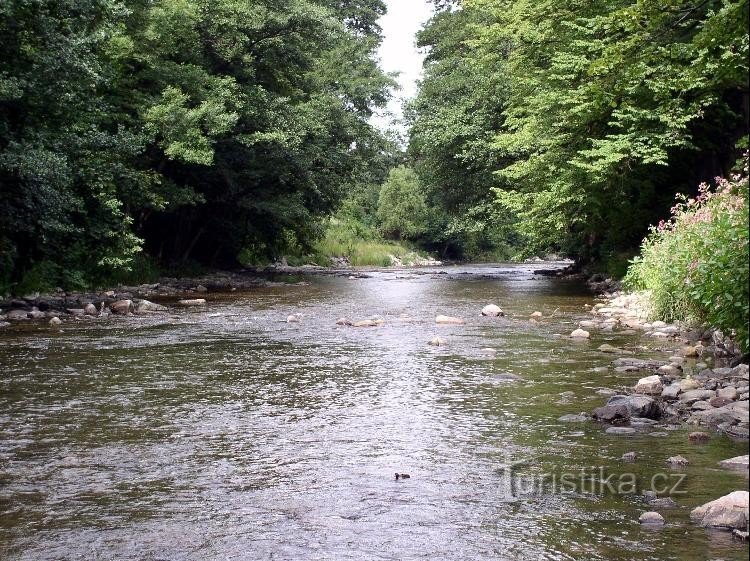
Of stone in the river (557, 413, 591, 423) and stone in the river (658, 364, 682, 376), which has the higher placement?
stone in the river (658, 364, 682, 376)

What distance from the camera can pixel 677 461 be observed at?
6551mm

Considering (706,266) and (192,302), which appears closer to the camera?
(706,266)

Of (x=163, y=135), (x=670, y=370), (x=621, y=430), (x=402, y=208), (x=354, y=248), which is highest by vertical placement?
(x=163, y=135)

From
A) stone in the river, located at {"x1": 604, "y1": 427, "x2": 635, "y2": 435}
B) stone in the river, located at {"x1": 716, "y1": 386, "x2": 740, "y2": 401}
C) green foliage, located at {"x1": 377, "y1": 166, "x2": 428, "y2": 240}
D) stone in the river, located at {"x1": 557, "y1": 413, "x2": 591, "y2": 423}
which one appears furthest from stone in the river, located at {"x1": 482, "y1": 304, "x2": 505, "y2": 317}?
green foliage, located at {"x1": 377, "y1": 166, "x2": 428, "y2": 240}

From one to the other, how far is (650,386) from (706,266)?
1.51 metres

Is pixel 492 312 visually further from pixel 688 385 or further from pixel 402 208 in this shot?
pixel 402 208

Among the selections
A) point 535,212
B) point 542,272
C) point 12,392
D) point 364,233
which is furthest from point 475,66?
point 12,392

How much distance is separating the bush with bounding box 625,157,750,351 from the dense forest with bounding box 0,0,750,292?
1794mm

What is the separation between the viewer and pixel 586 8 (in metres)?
22.9

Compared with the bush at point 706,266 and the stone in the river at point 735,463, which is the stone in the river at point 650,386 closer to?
the bush at point 706,266

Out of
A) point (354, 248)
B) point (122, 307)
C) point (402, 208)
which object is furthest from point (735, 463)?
point (402, 208)

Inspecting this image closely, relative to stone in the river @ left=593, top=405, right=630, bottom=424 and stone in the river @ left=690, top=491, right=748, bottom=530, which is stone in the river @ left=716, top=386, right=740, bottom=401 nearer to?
stone in the river @ left=593, top=405, right=630, bottom=424

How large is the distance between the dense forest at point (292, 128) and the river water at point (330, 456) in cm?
452

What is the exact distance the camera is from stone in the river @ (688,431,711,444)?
7.23 meters
